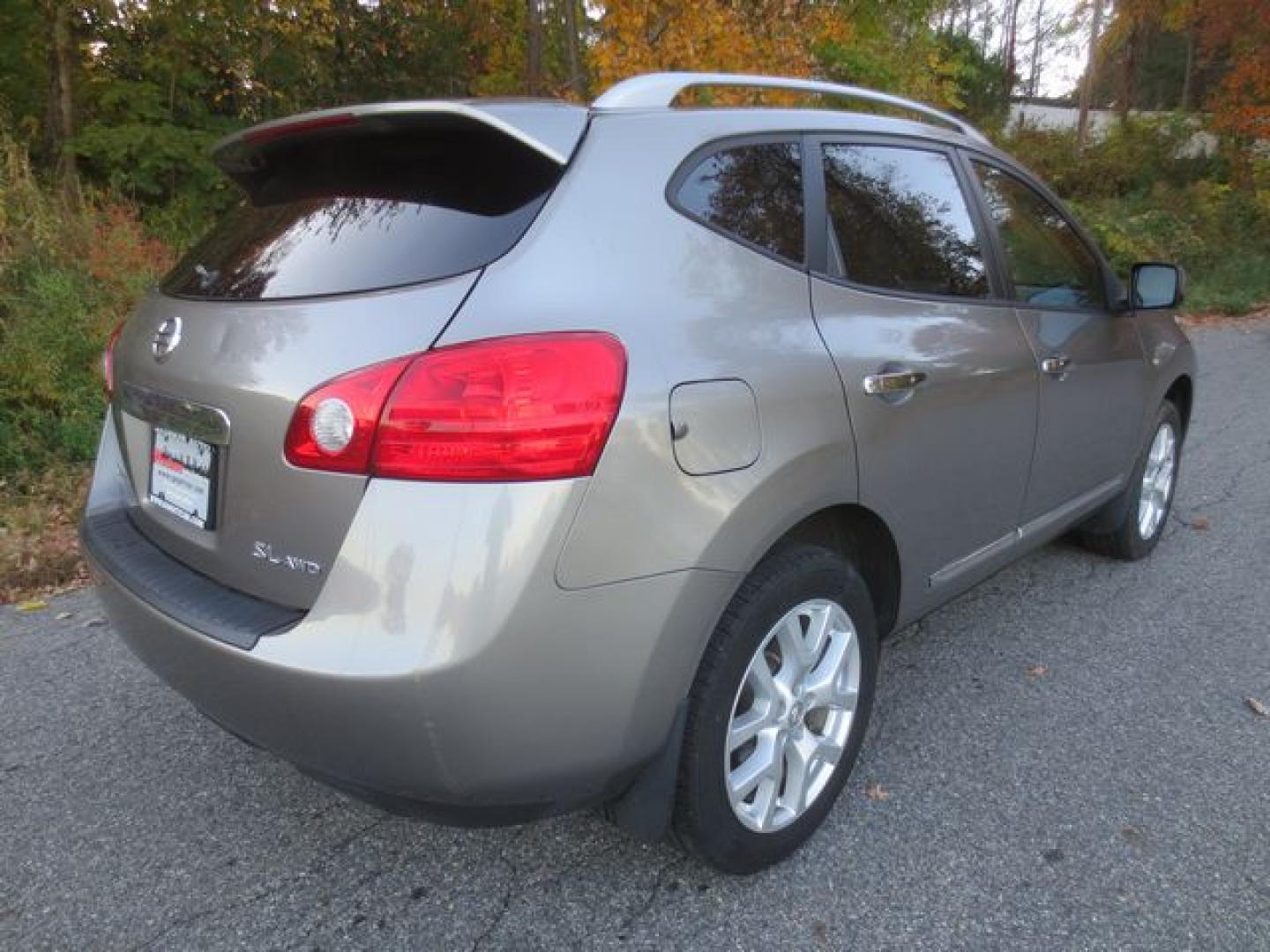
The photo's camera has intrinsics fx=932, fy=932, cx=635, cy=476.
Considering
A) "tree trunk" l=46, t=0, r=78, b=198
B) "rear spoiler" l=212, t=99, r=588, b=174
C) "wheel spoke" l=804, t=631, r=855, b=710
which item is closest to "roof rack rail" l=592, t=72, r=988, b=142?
"rear spoiler" l=212, t=99, r=588, b=174

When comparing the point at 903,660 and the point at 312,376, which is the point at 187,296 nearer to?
the point at 312,376

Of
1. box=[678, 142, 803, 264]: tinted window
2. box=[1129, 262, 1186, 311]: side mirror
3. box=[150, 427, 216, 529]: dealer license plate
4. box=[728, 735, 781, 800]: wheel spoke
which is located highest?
box=[678, 142, 803, 264]: tinted window

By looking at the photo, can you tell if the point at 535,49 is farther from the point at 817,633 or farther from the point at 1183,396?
the point at 817,633

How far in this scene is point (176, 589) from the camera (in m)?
1.90

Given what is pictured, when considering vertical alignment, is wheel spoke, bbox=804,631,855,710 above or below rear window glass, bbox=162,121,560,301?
below

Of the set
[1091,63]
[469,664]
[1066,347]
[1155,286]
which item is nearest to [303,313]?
[469,664]

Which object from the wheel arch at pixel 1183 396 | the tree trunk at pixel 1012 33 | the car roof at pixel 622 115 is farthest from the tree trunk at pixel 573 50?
the tree trunk at pixel 1012 33

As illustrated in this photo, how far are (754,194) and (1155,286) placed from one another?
2138mm

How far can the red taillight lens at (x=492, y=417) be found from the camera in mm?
1555

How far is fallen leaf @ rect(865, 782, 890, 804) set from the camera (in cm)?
243

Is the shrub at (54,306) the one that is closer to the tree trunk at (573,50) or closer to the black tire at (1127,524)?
the tree trunk at (573,50)

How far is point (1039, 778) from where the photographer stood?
8.21 feet

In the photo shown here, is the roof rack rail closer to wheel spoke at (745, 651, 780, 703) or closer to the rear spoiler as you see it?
the rear spoiler

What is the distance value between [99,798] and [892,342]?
237 centimetres
